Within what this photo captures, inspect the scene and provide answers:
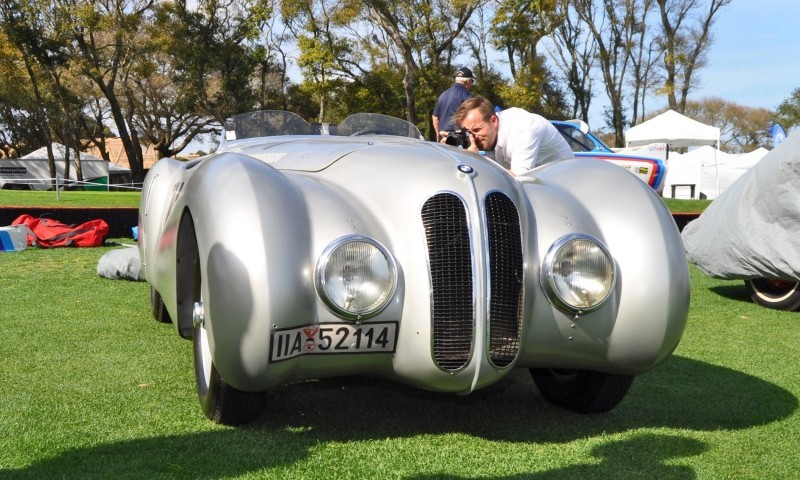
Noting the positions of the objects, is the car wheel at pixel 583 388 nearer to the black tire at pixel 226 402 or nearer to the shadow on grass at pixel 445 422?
the shadow on grass at pixel 445 422

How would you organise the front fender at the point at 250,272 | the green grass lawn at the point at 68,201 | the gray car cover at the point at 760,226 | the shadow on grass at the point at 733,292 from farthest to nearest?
the green grass lawn at the point at 68,201
the shadow on grass at the point at 733,292
the gray car cover at the point at 760,226
the front fender at the point at 250,272

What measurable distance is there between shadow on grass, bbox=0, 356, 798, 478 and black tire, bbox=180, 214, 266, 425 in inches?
2.5

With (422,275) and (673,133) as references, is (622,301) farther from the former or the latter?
(673,133)

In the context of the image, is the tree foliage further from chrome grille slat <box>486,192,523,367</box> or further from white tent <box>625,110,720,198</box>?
chrome grille slat <box>486,192,523,367</box>

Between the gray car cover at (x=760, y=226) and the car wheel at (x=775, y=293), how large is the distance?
0.31m

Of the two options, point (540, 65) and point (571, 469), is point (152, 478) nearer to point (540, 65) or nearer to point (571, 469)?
point (571, 469)

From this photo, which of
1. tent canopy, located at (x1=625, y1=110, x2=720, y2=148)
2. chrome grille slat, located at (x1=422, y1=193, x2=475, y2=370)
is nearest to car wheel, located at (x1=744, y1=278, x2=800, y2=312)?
chrome grille slat, located at (x1=422, y1=193, x2=475, y2=370)

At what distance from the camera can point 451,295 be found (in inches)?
109

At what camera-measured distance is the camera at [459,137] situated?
183 inches

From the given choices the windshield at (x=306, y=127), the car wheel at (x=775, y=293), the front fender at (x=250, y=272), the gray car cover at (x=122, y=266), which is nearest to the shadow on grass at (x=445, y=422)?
the front fender at (x=250, y=272)

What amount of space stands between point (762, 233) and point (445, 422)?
369cm

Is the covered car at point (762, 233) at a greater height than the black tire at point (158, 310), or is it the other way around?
Result: the covered car at point (762, 233)

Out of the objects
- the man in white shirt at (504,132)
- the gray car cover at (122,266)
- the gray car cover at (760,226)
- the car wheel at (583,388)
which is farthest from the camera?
the gray car cover at (122,266)

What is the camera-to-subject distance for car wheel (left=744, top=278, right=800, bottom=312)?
→ 600cm
